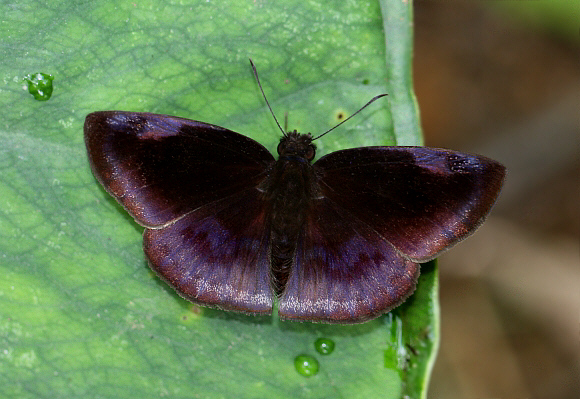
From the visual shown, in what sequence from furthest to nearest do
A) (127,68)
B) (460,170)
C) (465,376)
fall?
1. (465,376)
2. (127,68)
3. (460,170)

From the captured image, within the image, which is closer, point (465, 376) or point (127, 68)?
point (127, 68)

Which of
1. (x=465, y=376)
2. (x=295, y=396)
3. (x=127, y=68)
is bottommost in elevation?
(x=465, y=376)

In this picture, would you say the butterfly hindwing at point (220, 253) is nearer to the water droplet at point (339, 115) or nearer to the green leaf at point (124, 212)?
the green leaf at point (124, 212)

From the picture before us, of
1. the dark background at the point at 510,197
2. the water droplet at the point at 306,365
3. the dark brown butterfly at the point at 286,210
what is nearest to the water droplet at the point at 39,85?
the dark brown butterfly at the point at 286,210

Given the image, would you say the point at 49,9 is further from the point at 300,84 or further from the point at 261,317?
the point at 261,317

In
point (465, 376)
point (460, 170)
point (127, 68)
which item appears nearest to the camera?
point (460, 170)

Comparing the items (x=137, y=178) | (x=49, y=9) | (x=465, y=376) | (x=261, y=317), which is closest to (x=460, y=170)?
(x=261, y=317)

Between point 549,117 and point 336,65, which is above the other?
point 336,65
